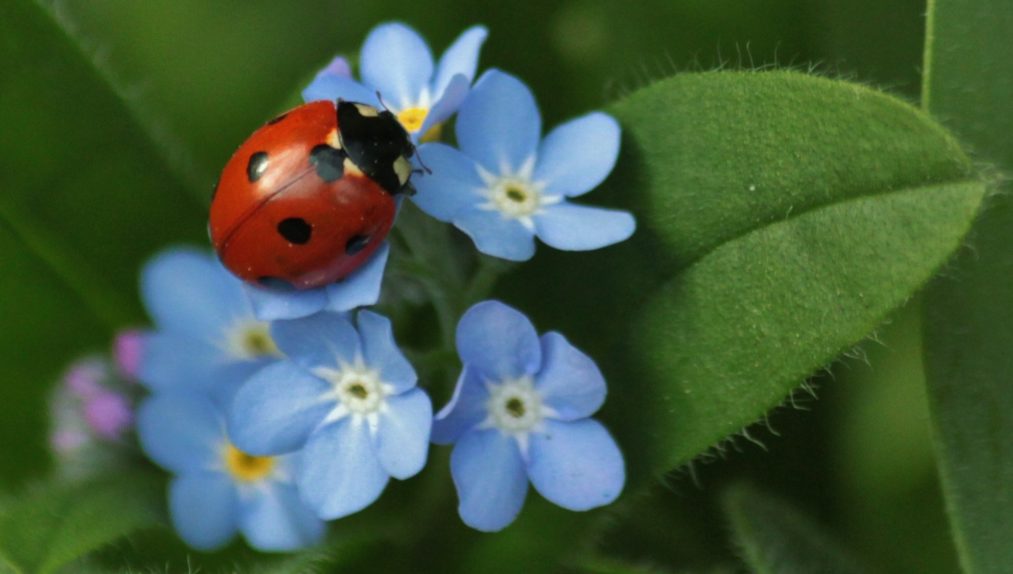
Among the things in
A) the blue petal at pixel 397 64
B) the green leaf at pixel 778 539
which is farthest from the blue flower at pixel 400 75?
the green leaf at pixel 778 539

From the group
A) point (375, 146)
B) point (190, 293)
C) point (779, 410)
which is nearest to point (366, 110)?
point (375, 146)

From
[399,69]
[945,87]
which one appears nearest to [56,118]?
[399,69]

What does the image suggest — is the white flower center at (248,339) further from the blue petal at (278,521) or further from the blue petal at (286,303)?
the blue petal at (286,303)

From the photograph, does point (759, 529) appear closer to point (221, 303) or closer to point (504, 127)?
point (504, 127)

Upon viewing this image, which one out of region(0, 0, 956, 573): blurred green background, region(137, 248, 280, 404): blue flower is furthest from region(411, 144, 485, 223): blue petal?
region(0, 0, 956, 573): blurred green background

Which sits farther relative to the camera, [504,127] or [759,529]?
[759,529]

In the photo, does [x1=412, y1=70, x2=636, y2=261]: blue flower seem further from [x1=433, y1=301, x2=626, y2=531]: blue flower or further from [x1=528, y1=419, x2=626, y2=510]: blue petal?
[x1=528, y1=419, x2=626, y2=510]: blue petal

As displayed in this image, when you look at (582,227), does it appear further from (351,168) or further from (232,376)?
(232,376)

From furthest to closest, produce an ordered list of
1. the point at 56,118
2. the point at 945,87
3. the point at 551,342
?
the point at 56,118
the point at 945,87
the point at 551,342
